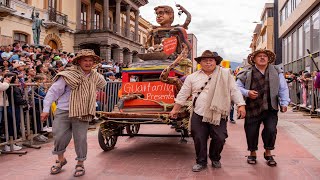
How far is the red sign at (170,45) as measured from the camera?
7145 mm

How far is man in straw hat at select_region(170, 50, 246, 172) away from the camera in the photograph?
5090mm

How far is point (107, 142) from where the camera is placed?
22.0 ft

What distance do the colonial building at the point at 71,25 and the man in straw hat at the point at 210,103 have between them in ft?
63.8

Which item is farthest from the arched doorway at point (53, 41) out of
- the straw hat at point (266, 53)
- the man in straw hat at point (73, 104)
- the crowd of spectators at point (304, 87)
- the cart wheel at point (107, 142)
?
the straw hat at point (266, 53)

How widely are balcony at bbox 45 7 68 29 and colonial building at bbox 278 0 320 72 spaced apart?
17.7 m

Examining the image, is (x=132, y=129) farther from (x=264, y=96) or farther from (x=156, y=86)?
(x=264, y=96)

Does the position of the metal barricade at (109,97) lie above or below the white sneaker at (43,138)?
above

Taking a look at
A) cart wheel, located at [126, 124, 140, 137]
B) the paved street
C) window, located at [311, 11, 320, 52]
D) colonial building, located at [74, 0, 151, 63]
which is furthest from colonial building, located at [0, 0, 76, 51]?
window, located at [311, 11, 320, 52]

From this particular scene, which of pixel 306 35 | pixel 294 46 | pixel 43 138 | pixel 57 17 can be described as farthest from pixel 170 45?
pixel 57 17

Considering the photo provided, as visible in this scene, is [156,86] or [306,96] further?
[306,96]

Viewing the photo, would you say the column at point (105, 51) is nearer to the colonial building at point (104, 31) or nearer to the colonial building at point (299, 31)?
the colonial building at point (104, 31)

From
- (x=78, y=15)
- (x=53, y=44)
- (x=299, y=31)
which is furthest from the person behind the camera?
(x=78, y=15)

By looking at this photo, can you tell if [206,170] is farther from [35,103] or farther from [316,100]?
[316,100]

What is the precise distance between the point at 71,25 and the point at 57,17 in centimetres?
295
